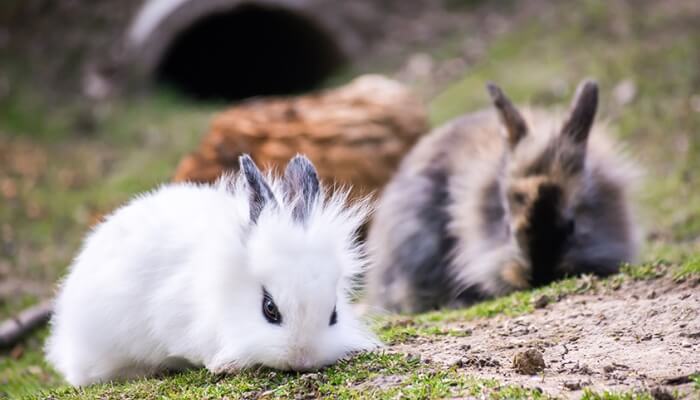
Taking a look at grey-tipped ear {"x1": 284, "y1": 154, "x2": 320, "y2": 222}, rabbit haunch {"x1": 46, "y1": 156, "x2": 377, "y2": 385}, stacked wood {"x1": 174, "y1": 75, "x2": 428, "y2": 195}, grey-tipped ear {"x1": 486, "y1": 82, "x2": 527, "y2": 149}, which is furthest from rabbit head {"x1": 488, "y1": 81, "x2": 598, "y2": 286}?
grey-tipped ear {"x1": 284, "y1": 154, "x2": 320, "y2": 222}

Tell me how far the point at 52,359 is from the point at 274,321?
77.1 inches

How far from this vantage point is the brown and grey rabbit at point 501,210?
17.7 ft

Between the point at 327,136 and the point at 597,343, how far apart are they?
413 centimetres

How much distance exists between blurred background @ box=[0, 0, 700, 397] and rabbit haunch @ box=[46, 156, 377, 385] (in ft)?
11.9

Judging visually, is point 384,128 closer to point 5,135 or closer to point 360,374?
point 360,374

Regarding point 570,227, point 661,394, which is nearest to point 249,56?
point 570,227

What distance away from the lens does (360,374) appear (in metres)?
3.52

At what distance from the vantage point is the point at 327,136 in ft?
24.9

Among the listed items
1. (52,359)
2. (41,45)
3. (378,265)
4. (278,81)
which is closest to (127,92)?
(41,45)

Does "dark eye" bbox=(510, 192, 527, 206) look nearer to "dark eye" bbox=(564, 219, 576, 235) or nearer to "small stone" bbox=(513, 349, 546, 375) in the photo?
"dark eye" bbox=(564, 219, 576, 235)

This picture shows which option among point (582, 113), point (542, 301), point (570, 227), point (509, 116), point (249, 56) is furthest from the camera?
point (249, 56)

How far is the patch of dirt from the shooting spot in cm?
329

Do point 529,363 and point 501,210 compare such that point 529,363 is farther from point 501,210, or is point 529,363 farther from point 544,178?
point 501,210

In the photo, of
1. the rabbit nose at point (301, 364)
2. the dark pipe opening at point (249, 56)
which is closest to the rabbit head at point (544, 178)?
the rabbit nose at point (301, 364)
